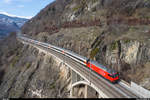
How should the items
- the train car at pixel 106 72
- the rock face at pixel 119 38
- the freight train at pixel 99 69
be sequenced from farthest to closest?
1. the rock face at pixel 119 38
2. the freight train at pixel 99 69
3. the train car at pixel 106 72

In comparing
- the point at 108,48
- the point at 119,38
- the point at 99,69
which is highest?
the point at 119,38

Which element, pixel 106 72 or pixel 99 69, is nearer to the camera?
pixel 106 72

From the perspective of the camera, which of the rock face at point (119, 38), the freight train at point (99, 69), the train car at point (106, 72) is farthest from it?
the rock face at point (119, 38)

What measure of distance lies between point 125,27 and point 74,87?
82.5ft

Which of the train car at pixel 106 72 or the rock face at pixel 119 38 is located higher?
the rock face at pixel 119 38

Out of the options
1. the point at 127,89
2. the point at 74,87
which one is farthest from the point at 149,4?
the point at 74,87

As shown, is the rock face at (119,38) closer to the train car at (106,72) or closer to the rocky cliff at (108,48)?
the rocky cliff at (108,48)

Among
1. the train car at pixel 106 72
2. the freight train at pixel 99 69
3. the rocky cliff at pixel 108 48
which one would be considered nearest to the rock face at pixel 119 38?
the rocky cliff at pixel 108 48

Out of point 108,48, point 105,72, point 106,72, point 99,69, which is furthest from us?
point 108,48

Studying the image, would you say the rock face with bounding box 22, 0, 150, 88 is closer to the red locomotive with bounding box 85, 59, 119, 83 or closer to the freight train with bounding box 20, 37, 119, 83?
the freight train with bounding box 20, 37, 119, 83

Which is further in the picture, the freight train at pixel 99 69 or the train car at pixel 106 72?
the freight train at pixel 99 69

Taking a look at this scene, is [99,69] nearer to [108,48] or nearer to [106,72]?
[106,72]

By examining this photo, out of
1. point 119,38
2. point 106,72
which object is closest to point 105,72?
point 106,72

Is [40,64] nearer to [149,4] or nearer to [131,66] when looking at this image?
[131,66]
